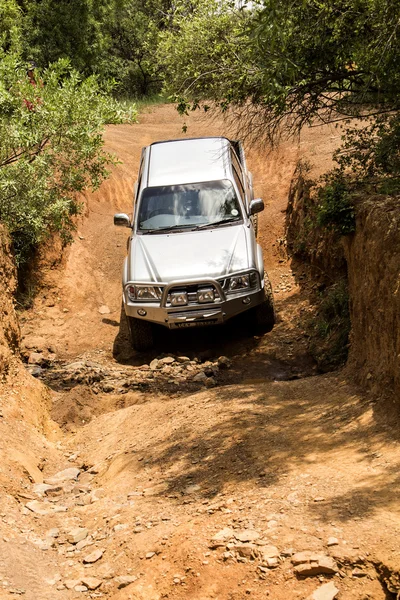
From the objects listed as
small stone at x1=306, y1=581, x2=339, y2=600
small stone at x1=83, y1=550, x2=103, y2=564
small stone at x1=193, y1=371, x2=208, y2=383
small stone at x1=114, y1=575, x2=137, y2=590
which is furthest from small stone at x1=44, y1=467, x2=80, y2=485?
small stone at x1=306, y1=581, x2=339, y2=600

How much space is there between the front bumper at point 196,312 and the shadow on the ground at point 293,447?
6.80 ft

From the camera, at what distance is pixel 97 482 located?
22.7 ft

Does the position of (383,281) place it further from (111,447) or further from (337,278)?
(337,278)

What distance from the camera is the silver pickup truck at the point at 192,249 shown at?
33.0 ft

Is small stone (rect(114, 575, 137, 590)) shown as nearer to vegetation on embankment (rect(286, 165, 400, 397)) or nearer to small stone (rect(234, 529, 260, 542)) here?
small stone (rect(234, 529, 260, 542))

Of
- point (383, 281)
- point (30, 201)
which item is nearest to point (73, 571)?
point (383, 281)

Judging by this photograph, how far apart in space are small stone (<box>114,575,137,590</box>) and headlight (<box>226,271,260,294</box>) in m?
5.70

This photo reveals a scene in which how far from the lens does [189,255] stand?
1028 centimetres

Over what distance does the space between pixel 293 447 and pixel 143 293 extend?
4375 millimetres

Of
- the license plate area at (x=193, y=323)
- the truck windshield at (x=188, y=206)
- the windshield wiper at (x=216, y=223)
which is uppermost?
the truck windshield at (x=188, y=206)

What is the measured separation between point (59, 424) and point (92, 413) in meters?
0.47

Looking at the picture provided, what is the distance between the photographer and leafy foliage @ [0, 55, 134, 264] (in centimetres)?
1191

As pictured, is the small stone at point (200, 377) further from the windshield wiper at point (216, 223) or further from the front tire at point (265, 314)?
the windshield wiper at point (216, 223)

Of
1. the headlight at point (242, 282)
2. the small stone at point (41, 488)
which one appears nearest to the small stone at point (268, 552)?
the small stone at point (41, 488)
